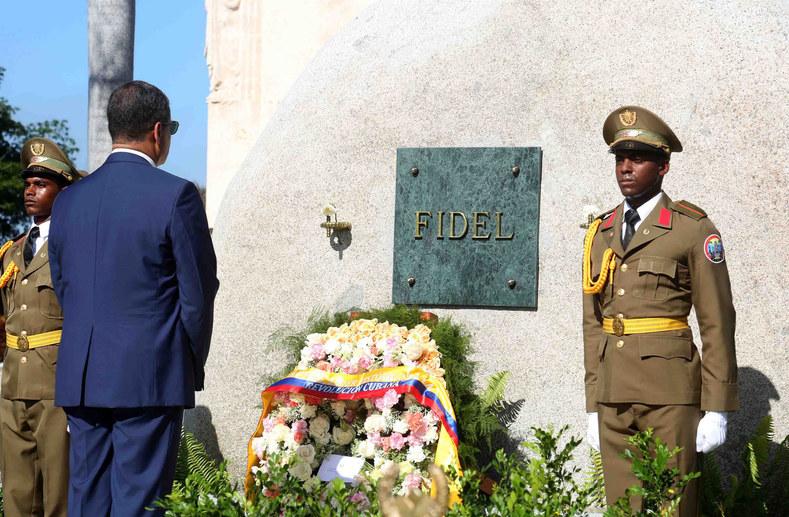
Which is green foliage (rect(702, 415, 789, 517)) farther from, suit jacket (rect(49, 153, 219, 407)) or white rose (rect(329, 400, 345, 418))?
suit jacket (rect(49, 153, 219, 407))

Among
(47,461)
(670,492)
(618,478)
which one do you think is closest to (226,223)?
(47,461)

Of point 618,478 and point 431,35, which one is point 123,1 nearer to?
point 431,35

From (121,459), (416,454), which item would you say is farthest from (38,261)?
(416,454)

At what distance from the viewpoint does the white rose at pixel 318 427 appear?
5473mm

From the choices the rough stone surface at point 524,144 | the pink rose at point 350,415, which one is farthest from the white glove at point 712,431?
the pink rose at point 350,415

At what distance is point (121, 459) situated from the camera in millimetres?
3904

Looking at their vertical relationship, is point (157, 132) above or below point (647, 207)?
above

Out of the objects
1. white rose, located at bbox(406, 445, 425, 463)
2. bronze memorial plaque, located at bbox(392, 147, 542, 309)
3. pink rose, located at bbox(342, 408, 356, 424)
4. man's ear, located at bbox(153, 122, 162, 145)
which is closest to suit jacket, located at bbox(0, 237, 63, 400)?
man's ear, located at bbox(153, 122, 162, 145)

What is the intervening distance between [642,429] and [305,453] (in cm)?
185

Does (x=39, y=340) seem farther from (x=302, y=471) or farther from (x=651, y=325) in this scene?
(x=651, y=325)

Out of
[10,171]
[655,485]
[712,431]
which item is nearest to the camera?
[655,485]

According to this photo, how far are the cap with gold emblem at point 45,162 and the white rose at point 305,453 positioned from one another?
1747mm

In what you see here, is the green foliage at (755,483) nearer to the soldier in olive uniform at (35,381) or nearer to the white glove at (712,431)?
the white glove at (712,431)

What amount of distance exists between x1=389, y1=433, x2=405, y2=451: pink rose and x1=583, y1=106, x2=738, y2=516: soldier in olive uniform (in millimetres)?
1164
